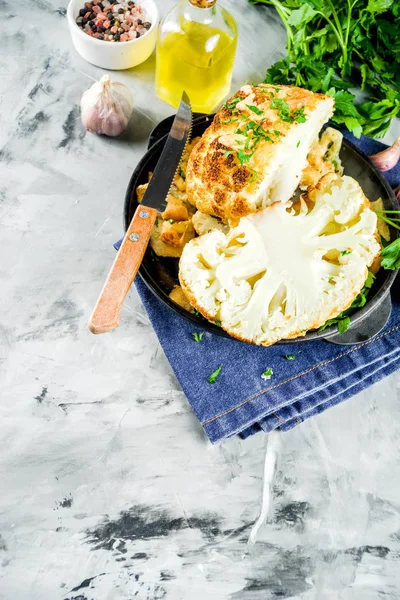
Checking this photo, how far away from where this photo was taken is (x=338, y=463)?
1507 millimetres

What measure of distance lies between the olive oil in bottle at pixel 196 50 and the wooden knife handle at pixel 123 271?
530 millimetres

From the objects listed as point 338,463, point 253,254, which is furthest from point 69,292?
point 338,463

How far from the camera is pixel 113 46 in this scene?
1.74m

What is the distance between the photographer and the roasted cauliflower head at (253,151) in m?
1.33

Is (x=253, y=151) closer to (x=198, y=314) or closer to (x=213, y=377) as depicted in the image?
(x=198, y=314)

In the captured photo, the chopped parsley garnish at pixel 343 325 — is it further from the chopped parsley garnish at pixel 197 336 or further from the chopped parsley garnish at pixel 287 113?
the chopped parsley garnish at pixel 287 113

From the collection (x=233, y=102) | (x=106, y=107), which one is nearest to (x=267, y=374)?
(x=233, y=102)

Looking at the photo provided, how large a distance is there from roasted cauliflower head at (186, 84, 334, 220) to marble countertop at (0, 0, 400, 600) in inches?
14.8

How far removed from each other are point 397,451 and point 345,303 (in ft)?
1.63

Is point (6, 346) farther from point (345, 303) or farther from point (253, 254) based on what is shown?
point (345, 303)

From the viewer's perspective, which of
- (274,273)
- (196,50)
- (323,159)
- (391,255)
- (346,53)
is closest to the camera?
(274,273)

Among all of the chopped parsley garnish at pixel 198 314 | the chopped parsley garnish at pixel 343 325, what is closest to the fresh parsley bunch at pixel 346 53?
the chopped parsley garnish at pixel 343 325

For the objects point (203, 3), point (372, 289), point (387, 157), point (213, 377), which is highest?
point (203, 3)

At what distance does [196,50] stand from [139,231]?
0.61 metres
